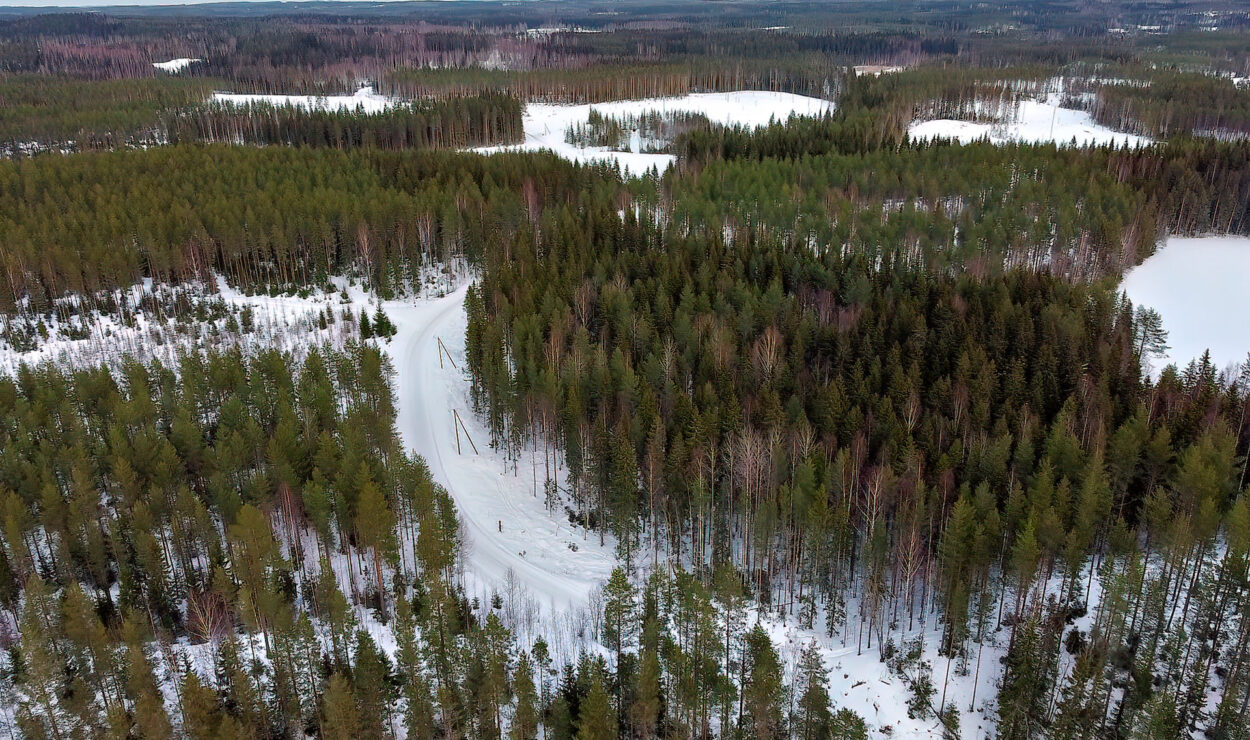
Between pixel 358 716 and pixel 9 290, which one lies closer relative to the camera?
pixel 358 716

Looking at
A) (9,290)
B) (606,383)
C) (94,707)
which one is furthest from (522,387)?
(9,290)

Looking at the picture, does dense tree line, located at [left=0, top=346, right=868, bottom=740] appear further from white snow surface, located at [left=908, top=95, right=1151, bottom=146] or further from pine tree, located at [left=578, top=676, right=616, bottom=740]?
white snow surface, located at [left=908, top=95, right=1151, bottom=146]

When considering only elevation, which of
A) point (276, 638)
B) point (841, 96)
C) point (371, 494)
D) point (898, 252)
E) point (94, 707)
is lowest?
point (94, 707)

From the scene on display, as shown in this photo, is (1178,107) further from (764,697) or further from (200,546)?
(200,546)

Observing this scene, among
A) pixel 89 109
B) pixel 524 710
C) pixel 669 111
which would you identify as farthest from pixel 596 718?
pixel 89 109

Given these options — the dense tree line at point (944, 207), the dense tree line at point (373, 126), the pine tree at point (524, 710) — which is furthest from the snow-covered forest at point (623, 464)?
the dense tree line at point (373, 126)

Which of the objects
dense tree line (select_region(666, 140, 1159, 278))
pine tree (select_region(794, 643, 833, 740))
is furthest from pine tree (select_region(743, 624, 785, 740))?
dense tree line (select_region(666, 140, 1159, 278))

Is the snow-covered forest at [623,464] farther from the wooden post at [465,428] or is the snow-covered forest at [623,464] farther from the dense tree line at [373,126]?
the dense tree line at [373,126]

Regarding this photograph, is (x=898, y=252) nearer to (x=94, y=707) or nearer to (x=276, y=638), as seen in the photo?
(x=276, y=638)
